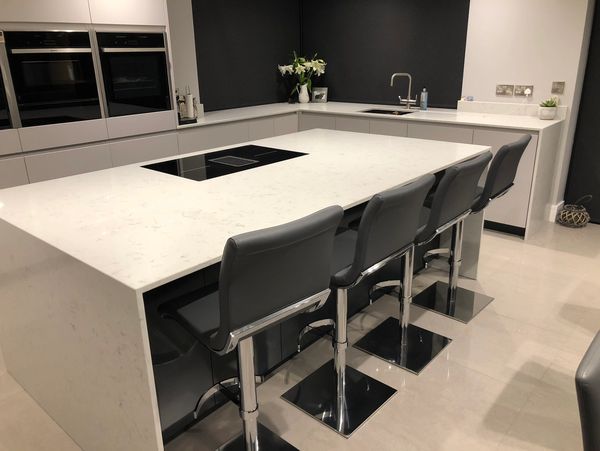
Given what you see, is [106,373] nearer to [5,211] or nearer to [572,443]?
[5,211]

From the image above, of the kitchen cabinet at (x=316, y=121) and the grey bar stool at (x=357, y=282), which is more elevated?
the kitchen cabinet at (x=316, y=121)

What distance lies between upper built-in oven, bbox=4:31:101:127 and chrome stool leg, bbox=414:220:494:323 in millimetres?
2763

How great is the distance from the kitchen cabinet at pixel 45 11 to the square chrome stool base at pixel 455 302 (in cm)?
307

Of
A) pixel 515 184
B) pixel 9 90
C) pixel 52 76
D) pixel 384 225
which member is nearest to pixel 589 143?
pixel 515 184

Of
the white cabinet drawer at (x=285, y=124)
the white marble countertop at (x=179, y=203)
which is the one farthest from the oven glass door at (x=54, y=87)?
the white cabinet drawer at (x=285, y=124)

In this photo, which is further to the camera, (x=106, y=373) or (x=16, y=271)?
(x=16, y=271)

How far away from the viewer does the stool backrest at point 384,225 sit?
75.2 inches

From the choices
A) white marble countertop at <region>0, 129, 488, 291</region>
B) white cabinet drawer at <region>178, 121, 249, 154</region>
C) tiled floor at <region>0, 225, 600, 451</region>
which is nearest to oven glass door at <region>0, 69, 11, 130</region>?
white marble countertop at <region>0, 129, 488, 291</region>

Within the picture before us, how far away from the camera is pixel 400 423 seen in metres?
2.17

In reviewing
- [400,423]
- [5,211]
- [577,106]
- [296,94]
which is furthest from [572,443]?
[296,94]

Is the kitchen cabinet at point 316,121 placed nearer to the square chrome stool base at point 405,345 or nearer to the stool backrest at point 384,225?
the square chrome stool base at point 405,345

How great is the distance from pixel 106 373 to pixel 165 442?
579 millimetres

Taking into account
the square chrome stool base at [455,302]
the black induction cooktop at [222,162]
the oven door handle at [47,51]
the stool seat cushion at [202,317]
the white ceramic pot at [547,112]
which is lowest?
the square chrome stool base at [455,302]

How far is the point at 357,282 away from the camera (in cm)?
205
